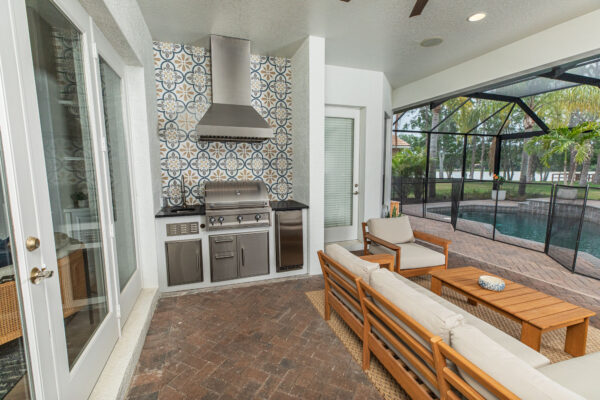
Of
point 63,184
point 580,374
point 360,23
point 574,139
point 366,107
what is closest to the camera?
point 580,374

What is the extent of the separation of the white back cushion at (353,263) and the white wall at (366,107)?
264cm

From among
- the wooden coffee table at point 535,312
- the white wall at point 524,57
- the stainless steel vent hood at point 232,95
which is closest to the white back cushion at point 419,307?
the wooden coffee table at point 535,312

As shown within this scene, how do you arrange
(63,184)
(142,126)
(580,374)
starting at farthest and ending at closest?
1. (142,126)
2. (63,184)
3. (580,374)

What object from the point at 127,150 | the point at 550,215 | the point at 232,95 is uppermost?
the point at 232,95

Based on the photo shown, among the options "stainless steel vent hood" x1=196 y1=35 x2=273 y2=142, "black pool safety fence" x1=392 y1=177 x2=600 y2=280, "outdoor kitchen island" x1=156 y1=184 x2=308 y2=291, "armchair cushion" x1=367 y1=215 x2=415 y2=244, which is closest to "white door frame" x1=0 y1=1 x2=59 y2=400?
"outdoor kitchen island" x1=156 y1=184 x2=308 y2=291

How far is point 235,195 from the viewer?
3.34 metres

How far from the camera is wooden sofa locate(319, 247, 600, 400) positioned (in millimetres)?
985

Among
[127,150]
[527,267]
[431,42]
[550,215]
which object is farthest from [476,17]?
[127,150]

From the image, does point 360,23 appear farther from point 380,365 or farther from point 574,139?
point 574,139

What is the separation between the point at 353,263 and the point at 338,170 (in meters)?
2.94

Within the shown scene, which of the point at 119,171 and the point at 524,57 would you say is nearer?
the point at 119,171

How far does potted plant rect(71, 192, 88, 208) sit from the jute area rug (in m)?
2.25

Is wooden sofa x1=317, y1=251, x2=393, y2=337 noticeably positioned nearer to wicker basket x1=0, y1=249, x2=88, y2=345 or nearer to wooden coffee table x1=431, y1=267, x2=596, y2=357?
wooden coffee table x1=431, y1=267, x2=596, y2=357

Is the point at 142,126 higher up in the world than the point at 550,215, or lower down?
higher up
